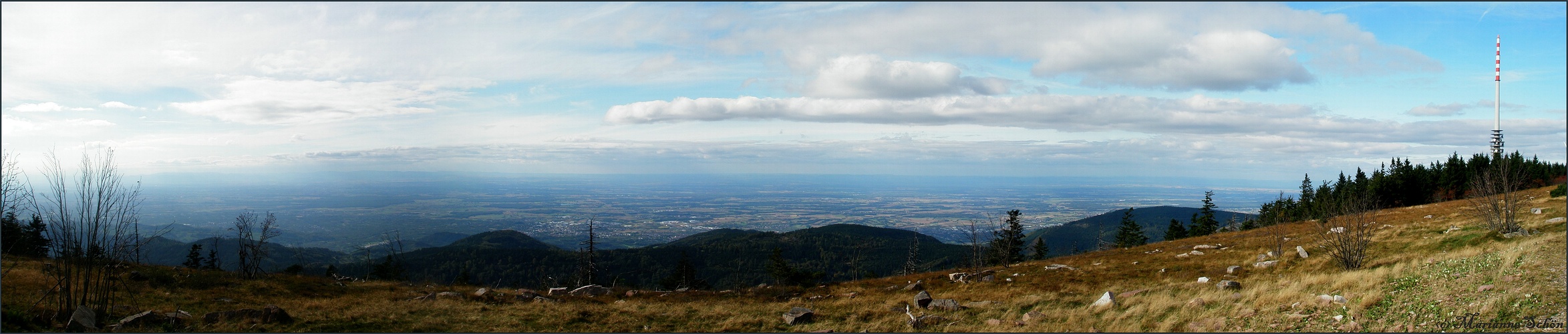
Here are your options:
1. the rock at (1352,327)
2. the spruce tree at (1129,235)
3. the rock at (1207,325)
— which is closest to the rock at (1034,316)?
the rock at (1207,325)

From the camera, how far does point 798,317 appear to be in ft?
44.8

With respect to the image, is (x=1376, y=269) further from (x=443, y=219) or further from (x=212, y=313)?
(x=443, y=219)

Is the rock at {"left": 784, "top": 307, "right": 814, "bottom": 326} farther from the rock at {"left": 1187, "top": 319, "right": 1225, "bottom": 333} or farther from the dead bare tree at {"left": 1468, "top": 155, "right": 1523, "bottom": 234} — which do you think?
the dead bare tree at {"left": 1468, "top": 155, "right": 1523, "bottom": 234}

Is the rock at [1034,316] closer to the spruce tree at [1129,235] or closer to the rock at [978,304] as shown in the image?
the rock at [978,304]

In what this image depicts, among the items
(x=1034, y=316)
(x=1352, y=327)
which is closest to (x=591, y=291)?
(x=1034, y=316)

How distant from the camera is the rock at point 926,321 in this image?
40.1 feet

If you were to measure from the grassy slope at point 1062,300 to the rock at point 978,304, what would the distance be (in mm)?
373

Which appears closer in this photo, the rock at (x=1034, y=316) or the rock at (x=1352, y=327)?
the rock at (x=1352, y=327)

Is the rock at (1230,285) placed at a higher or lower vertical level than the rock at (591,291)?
higher

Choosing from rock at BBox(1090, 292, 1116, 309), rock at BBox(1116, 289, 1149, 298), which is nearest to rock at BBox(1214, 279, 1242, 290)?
rock at BBox(1116, 289, 1149, 298)

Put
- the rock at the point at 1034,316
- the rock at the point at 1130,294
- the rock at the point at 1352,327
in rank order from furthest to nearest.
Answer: the rock at the point at 1130,294, the rock at the point at 1034,316, the rock at the point at 1352,327

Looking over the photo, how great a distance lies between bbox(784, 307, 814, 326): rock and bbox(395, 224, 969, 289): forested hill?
52782mm

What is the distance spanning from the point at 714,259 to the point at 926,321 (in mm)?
84050

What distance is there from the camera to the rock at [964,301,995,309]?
14211 millimetres
